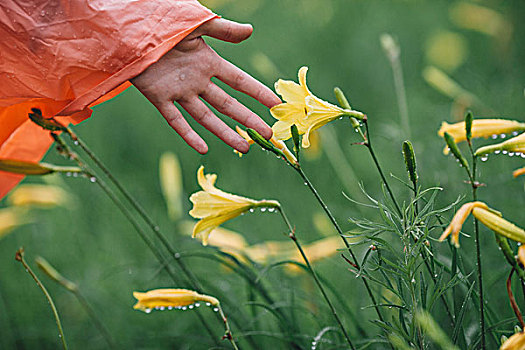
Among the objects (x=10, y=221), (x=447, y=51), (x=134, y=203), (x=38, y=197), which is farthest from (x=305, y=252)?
(x=447, y=51)

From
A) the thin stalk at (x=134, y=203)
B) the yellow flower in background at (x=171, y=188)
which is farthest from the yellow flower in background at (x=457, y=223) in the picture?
the yellow flower in background at (x=171, y=188)

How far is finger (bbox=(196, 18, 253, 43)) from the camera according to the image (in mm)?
1000

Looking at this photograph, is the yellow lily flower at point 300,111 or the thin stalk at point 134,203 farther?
the thin stalk at point 134,203

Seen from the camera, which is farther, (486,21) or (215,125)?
(486,21)

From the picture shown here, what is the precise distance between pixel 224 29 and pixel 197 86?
0.38 ft

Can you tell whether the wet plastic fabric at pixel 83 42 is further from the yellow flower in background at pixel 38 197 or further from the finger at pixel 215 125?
the yellow flower in background at pixel 38 197

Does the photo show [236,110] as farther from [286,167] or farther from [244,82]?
[286,167]

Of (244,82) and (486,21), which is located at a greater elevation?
(244,82)

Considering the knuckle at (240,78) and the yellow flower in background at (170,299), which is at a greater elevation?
the knuckle at (240,78)

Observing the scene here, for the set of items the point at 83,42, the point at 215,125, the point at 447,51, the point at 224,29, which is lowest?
the point at 447,51

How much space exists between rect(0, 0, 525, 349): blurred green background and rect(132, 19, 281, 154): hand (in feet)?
1.33

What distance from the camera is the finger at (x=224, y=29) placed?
1000 millimetres

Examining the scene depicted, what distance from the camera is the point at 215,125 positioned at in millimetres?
979

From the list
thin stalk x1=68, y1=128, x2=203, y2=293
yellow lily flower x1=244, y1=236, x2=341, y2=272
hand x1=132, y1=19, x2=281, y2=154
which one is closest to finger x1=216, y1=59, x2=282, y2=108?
hand x1=132, y1=19, x2=281, y2=154
